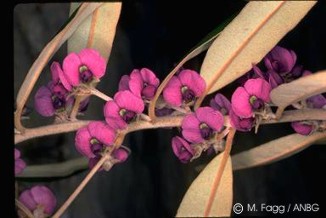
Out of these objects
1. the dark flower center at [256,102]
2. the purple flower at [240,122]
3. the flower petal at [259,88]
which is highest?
the flower petal at [259,88]

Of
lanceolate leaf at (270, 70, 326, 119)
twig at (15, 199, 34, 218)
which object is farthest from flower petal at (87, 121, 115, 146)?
lanceolate leaf at (270, 70, 326, 119)

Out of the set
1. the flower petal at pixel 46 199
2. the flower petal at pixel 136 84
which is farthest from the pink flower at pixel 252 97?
the flower petal at pixel 46 199

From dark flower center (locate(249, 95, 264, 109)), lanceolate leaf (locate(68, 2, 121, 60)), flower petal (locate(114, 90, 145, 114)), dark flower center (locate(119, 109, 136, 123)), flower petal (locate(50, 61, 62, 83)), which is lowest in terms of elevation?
dark flower center (locate(249, 95, 264, 109))

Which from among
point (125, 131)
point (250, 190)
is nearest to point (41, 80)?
point (125, 131)

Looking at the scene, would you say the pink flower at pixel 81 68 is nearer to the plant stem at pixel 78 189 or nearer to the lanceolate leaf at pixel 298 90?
the plant stem at pixel 78 189

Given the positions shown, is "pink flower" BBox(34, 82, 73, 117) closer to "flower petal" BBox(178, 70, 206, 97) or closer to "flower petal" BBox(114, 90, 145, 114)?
"flower petal" BBox(114, 90, 145, 114)

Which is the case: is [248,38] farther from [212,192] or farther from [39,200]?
[39,200]
